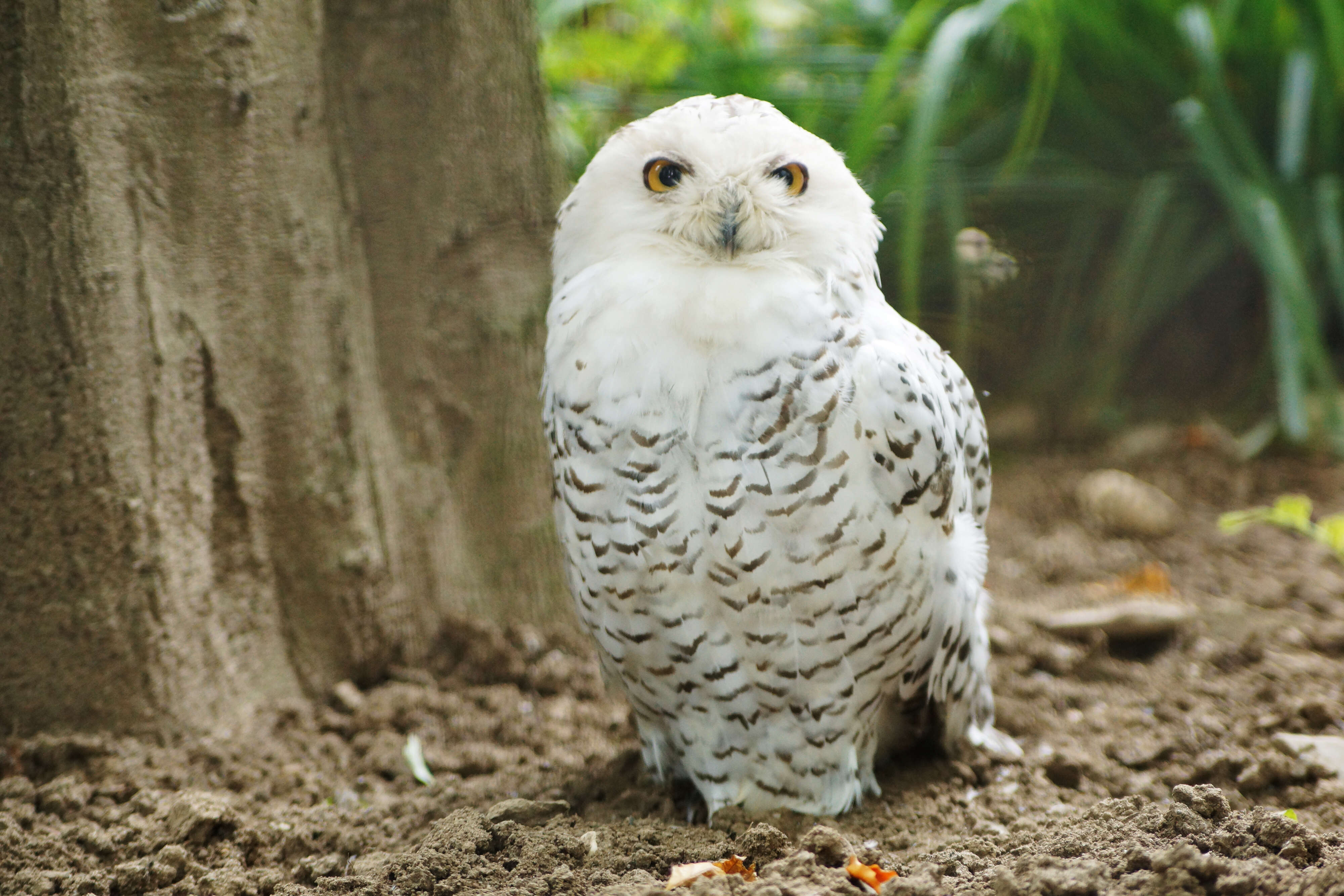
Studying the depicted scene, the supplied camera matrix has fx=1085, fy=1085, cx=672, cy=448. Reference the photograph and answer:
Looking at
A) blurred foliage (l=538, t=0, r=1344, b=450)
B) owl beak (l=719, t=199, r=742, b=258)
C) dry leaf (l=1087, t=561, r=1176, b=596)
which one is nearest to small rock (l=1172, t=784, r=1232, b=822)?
owl beak (l=719, t=199, r=742, b=258)

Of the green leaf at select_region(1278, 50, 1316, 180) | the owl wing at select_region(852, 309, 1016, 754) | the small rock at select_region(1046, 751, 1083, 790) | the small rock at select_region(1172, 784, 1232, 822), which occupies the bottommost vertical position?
the small rock at select_region(1046, 751, 1083, 790)

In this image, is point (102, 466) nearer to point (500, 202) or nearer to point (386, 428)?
point (386, 428)

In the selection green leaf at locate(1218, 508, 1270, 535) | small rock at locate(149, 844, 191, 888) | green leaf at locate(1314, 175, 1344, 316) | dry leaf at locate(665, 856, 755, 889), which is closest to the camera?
dry leaf at locate(665, 856, 755, 889)

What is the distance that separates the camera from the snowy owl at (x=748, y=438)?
193 centimetres

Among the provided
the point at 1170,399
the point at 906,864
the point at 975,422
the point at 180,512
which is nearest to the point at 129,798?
the point at 180,512

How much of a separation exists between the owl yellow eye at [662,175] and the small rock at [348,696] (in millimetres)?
1496

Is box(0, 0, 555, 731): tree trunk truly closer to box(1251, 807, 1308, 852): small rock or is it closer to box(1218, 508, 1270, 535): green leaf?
box(1251, 807, 1308, 852): small rock

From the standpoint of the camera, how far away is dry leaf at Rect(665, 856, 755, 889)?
177 centimetres

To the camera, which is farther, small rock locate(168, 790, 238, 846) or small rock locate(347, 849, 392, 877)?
small rock locate(168, 790, 238, 846)

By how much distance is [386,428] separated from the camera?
282 centimetres

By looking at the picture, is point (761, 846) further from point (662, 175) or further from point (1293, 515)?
point (1293, 515)

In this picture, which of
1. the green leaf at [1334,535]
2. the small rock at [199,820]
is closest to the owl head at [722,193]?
the small rock at [199,820]

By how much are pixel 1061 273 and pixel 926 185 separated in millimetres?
896

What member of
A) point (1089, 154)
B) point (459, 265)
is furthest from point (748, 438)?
point (1089, 154)
